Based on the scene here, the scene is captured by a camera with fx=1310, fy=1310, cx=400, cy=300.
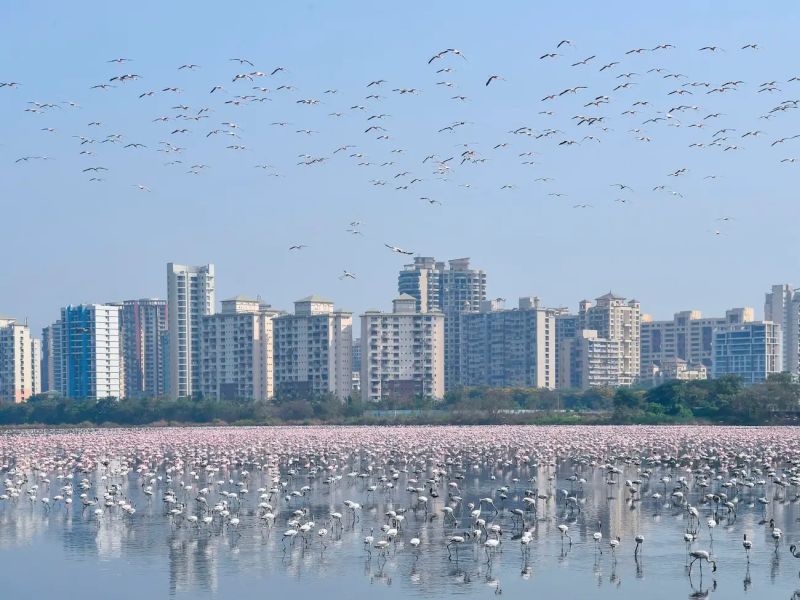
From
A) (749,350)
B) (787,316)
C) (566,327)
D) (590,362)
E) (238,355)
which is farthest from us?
(787,316)

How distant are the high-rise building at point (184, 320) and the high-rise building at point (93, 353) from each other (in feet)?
18.1

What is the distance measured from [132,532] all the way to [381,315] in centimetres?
8877

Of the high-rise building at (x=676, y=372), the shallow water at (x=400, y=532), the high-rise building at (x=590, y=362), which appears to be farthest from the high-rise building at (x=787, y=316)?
the shallow water at (x=400, y=532)

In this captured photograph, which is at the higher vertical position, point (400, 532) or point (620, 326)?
point (620, 326)

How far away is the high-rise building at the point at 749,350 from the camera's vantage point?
Answer: 141375 mm

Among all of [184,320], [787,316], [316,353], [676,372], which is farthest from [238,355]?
[787,316]

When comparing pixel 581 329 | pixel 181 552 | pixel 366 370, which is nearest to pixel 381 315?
pixel 366 370

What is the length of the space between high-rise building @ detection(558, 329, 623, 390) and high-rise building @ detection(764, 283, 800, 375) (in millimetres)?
22694

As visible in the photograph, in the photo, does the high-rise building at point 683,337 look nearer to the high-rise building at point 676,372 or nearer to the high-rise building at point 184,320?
the high-rise building at point 676,372

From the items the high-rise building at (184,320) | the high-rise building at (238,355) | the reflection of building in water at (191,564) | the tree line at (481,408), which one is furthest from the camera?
the high-rise building at (184,320)

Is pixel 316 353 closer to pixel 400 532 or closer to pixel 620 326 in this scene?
pixel 620 326

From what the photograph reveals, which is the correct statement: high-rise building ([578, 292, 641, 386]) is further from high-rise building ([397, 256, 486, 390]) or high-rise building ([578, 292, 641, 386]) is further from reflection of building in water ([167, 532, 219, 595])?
reflection of building in water ([167, 532, 219, 595])

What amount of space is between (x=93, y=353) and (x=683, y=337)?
72394mm

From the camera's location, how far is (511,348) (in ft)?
453
